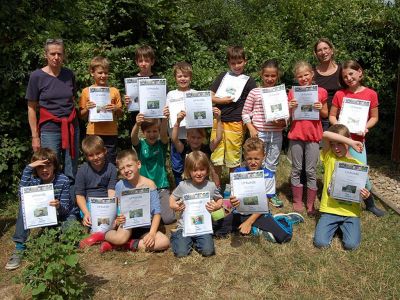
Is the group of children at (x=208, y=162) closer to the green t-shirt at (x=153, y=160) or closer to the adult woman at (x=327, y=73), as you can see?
the green t-shirt at (x=153, y=160)

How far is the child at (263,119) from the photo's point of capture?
505 cm

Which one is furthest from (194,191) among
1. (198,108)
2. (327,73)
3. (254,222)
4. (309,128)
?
(327,73)

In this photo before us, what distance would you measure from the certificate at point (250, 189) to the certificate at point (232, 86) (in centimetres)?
134

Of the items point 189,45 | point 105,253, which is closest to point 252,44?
point 189,45

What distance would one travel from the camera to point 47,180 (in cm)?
454

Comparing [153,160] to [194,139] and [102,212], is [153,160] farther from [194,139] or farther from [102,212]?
[102,212]

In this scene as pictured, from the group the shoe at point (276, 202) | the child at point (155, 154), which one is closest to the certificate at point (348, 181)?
the shoe at point (276, 202)

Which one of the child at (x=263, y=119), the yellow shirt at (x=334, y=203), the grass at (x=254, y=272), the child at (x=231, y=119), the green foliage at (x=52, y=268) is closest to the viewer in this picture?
the green foliage at (x=52, y=268)

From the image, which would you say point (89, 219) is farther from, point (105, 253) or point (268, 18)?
point (268, 18)

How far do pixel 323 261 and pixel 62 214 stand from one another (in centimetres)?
268

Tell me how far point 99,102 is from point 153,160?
960mm

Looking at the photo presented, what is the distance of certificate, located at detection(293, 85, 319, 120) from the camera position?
494 centimetres

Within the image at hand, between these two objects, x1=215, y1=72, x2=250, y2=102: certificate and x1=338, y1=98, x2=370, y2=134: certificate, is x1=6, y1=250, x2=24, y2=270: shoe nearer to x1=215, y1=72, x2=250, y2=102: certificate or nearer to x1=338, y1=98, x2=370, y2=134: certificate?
x1=215, y1=72, x2=250, y2=102: certificate

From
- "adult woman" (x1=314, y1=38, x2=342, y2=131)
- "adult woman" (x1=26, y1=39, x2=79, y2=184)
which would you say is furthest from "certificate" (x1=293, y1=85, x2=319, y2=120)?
"adult woman" (x1=26, y1=39, x2=79, y2=184)
